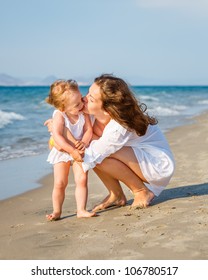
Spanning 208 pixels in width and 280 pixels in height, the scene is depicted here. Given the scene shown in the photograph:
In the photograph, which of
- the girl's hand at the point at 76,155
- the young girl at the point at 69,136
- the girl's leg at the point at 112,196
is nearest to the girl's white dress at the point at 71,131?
the young girl at the point at 69,136

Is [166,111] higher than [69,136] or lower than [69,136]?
lower

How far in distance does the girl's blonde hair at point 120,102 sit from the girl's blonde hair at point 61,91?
0.23 metres

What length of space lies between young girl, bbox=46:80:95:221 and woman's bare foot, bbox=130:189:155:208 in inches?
18.5

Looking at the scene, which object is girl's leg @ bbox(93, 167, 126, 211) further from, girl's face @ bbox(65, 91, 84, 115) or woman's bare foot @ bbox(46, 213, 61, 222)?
girl's face @ bbox(65, 91, 84, 115)

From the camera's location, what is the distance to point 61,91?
16.4ft

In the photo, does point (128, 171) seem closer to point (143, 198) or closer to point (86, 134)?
point (143, 198)

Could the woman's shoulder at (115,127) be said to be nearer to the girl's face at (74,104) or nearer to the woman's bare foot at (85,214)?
the girl's face at (74,104)

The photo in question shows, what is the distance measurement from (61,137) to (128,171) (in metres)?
0.71

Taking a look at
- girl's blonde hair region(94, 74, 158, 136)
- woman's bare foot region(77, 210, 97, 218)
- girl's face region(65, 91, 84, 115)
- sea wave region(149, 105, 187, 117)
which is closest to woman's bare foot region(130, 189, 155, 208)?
woman's bare foot region(77, 210, 97, 218)

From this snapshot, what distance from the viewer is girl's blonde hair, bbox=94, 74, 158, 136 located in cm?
494

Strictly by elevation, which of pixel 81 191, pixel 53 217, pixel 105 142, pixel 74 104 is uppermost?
pixel 74 104

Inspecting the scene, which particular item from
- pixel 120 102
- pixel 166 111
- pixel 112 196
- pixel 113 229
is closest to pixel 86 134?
pixel 120 102
